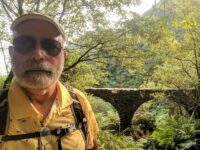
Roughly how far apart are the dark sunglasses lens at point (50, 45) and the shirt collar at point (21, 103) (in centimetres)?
21

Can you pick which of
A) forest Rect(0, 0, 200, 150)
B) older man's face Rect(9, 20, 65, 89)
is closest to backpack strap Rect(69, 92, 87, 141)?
older man's face Rect(9, 20, 65, 89)

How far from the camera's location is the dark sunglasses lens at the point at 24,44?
1.69 meters

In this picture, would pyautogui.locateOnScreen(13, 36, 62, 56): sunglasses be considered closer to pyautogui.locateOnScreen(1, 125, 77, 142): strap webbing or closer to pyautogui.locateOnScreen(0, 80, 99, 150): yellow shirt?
pyautogui.locateOnScreen(0, 80, 99, 150): yellow shirt

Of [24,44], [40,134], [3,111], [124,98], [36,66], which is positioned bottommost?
[40,134]

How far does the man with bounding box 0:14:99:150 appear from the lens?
1.61 meters

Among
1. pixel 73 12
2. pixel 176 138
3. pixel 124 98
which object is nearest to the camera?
pixel 73 12

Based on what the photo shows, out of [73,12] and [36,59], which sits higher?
[73,12]

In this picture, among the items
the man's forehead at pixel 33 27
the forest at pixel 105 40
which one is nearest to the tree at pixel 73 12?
the forest at pixel 105 40

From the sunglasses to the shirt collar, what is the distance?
0.53ft

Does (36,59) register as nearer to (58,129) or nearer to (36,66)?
(36,66)

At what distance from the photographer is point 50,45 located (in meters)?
1.72

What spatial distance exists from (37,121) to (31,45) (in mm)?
352

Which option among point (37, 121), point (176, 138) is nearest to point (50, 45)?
point (37, 121)

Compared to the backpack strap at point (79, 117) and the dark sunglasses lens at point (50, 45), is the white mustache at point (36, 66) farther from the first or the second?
the backpack strap at point (79, 117)
